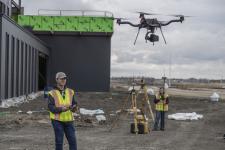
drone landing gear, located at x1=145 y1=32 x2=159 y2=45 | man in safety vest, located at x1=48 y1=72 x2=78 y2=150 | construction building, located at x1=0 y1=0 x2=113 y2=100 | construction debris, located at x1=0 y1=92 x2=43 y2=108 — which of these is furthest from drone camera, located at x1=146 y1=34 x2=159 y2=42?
construction building, located at x1=0 y1=0 x2=113 y2=100

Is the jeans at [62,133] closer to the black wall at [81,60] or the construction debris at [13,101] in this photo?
the construction debris at [13,101]

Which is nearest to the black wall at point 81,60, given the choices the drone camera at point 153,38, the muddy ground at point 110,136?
the muddy ground at point 110,136

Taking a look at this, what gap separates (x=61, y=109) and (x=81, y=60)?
1898 inches

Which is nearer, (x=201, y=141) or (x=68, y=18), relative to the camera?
(x=201, y=141)

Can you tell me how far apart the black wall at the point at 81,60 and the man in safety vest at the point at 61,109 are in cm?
4780

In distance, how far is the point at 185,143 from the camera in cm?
1611

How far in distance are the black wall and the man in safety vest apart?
47.8 meters

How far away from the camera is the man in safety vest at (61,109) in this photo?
33.6ft

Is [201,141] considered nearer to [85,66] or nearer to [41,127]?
[41,127]

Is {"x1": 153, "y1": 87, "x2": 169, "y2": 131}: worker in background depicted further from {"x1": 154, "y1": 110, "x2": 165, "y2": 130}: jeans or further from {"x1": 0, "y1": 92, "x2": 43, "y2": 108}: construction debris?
{"x1": 0, "y1": 92, "x2": 43, "y2": 108}: construction debris

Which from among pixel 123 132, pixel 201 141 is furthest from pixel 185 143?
pixel 123 132

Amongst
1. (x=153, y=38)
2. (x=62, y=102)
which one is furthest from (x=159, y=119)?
(x=62, y=102)

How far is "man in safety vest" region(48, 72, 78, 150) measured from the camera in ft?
33.6

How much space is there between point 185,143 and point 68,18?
145 ft
